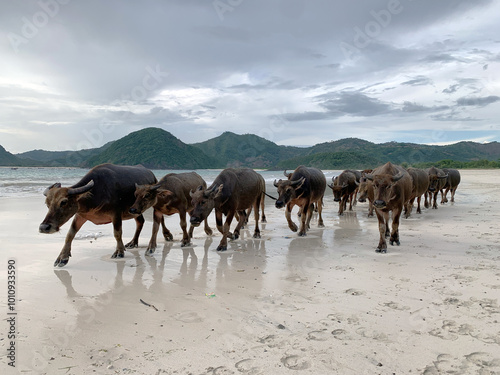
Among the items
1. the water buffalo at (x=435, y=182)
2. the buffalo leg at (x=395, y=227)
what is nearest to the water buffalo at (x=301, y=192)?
the buffalo leg at (x=395, y=227)

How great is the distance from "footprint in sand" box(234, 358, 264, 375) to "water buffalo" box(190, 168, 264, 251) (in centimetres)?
463

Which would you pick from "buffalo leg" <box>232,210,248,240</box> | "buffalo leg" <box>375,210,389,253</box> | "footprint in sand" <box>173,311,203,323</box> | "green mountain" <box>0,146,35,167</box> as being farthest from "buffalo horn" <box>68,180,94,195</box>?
"green mountain" <box>0,146,35,167</box>

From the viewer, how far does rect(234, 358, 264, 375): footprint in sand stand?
3104mm

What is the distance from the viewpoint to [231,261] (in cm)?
707

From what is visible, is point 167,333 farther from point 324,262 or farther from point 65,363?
point 324,262

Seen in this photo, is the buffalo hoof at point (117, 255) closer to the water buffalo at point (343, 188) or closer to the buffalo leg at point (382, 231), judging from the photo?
the buffalo leg at point (382, 231)

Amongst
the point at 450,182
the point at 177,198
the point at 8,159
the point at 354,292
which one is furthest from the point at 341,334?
the point at 8,159

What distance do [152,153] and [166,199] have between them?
317 feet

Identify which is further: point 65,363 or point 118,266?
point 118,266

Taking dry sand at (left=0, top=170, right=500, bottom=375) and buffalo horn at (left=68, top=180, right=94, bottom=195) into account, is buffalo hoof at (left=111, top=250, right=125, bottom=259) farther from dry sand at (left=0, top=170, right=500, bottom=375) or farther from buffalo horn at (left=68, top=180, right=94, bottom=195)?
buffalo horn at (left=68, top=180, right=94, bottom=195)

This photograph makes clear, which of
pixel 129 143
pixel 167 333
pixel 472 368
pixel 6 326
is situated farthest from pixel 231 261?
pixel 129 143

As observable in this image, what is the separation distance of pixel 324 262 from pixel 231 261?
73.3 inches

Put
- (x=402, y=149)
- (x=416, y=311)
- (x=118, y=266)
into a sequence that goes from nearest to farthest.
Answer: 1. (x=416, y=311)
2. (x=118, y=266)
3. (x=402, y=149)

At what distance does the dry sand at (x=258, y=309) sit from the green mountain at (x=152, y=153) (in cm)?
8735
